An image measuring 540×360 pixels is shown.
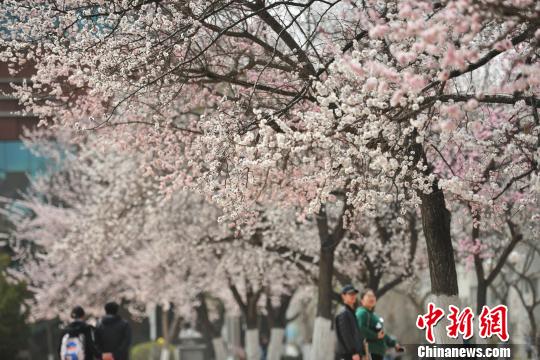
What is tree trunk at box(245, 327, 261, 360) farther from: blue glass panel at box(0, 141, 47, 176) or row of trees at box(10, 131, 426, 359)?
blue glass panel at box(0, 141, 47, 176)

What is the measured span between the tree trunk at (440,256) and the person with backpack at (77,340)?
548 centimetres

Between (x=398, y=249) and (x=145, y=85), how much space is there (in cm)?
1363

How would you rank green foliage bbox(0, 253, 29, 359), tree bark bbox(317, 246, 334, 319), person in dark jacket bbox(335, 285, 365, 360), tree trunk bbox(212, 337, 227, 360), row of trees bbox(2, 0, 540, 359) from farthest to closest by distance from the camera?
green foliage bbox(0, 253, 29, 359)
tree trunk bbox(212, 337, 227, 360)
tree bark bbox(317, 246, 334, 319)
person in dark jacket bbox(335, 285, 365, 360)
row of trees bbox(2, 0, 540, 359)

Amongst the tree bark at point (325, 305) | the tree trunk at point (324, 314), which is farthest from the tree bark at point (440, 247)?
the tree trunk at point (324, 314)

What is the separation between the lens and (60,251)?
2906cm

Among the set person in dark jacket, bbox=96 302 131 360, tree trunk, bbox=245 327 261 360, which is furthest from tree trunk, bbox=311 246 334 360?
tree trunk, bbox=245 327 261 360

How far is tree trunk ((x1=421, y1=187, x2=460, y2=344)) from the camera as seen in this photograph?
13156 millimetres

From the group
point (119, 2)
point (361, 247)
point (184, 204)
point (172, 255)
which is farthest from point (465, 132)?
point (172, 255)

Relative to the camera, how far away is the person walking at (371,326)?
13.3m

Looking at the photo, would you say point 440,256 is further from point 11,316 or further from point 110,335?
point 11,316

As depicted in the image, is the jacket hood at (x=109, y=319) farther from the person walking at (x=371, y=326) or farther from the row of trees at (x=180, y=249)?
the person walking at (x=371, y=326)

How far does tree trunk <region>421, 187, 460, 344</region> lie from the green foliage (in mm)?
32156

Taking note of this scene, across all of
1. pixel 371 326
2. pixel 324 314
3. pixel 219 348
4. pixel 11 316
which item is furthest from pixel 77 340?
pixel 11 316

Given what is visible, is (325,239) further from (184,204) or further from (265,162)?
(265,162)
